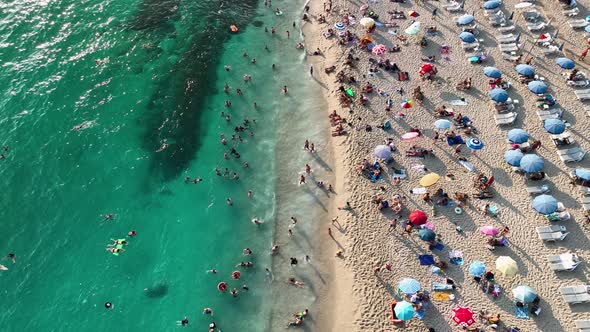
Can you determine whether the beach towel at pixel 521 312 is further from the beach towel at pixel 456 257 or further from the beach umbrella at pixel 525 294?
the beach towel at pixel 456 257

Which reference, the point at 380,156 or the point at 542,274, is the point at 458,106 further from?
the point at 542,274

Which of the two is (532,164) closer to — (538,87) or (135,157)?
(538,87)

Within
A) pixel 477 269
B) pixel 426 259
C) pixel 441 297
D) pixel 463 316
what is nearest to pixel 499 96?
pixel 477 269

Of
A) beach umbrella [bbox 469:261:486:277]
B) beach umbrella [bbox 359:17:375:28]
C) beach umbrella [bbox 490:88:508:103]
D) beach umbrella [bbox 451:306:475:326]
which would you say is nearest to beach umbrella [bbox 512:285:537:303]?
beach umbrella [bbox 469:261:486:277]

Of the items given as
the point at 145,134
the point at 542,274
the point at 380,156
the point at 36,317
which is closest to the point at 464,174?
the point at 380,156

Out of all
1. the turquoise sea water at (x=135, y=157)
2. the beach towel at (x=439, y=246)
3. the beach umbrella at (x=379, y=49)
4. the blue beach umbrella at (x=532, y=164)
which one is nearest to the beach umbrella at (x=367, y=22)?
the beach umbrella at (x=379, y=49)

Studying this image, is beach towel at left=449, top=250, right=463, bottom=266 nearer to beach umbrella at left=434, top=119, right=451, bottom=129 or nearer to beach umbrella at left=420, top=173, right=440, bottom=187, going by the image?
beach umbrella at left=420, top=173, right=440, bottom=187
